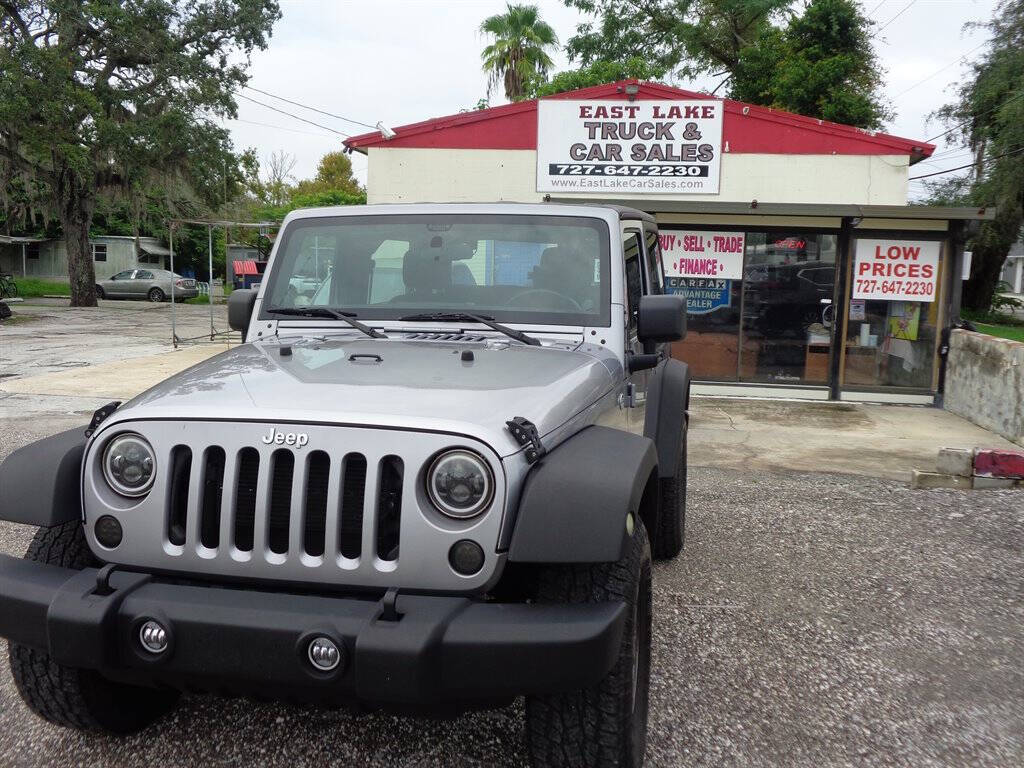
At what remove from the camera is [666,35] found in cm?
3500

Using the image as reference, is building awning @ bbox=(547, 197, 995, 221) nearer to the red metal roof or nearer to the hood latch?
the red metal roof

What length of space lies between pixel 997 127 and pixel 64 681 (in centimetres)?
2816

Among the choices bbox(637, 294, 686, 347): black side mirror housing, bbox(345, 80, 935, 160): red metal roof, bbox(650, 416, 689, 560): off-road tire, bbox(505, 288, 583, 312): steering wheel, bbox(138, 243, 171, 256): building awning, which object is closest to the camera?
bbox(637, 294, 686, 347): black side mirror housing

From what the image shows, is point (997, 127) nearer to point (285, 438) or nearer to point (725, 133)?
point (725, 133)

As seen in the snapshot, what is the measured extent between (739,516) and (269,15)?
27.1m

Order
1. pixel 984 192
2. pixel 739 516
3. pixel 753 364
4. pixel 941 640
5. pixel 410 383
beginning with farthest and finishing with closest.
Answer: pixel 984 192 < pixel 753 364 < pixel 739 516 < pixel 941 640 < pixel 410 383

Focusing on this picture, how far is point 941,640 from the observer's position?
4188mm

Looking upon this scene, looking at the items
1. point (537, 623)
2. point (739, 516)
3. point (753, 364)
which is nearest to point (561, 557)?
point (537, 623)

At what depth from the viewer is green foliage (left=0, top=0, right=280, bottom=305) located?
83.1ft

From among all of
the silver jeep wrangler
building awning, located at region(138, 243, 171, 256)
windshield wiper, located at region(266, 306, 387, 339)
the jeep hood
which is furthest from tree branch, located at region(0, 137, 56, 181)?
the silver jeep wrangler

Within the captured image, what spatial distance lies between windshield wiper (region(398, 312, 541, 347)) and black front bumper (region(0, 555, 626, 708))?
53.8 inches

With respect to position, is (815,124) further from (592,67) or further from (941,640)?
(592,67)

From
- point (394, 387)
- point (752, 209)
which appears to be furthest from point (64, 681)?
point (752, 209)

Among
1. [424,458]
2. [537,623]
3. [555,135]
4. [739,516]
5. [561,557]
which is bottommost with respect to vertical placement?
[739,516]
